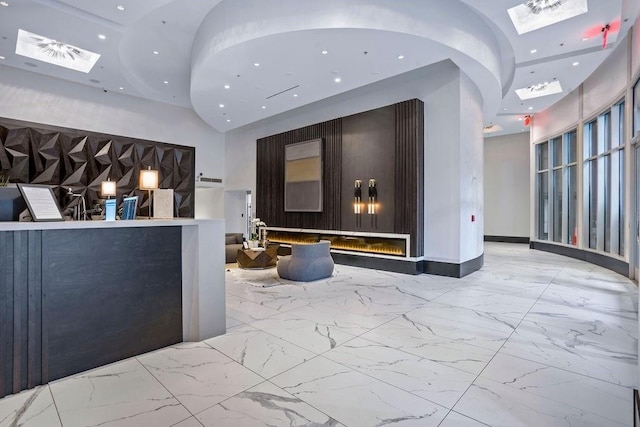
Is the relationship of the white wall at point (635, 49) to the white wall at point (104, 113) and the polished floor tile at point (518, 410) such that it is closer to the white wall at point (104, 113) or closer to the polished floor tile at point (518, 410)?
the polished floor tile at point (518, 410)

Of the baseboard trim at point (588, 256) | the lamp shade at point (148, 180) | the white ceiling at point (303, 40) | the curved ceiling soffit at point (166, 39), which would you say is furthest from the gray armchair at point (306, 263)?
the baseboard trim at point (588, 256)

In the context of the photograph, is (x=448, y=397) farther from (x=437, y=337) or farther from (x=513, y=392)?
(x=437, y=337)

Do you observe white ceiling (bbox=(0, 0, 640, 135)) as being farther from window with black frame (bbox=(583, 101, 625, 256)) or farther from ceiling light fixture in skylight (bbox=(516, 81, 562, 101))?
window with black frame (bbox=(583, 101, 625, 256))

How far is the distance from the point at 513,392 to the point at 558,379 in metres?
0.56

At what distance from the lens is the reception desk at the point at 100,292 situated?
8.11ft

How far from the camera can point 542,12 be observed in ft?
19.1

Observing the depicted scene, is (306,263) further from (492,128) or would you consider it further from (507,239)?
(507,239)

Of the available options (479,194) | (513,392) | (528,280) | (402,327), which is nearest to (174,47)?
(402,327)

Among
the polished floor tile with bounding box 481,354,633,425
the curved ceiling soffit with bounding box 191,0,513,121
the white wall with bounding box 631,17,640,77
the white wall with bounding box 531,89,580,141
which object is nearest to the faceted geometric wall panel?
the curved ceiling soffit with bounding box 191,0,513,121

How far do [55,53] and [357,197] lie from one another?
8.77 metres

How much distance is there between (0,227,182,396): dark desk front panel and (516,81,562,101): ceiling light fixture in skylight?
10452 mm

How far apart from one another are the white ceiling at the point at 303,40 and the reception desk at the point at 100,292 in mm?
3872

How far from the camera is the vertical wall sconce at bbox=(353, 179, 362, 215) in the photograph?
833 centimetres

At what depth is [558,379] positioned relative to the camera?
275 centimetres
